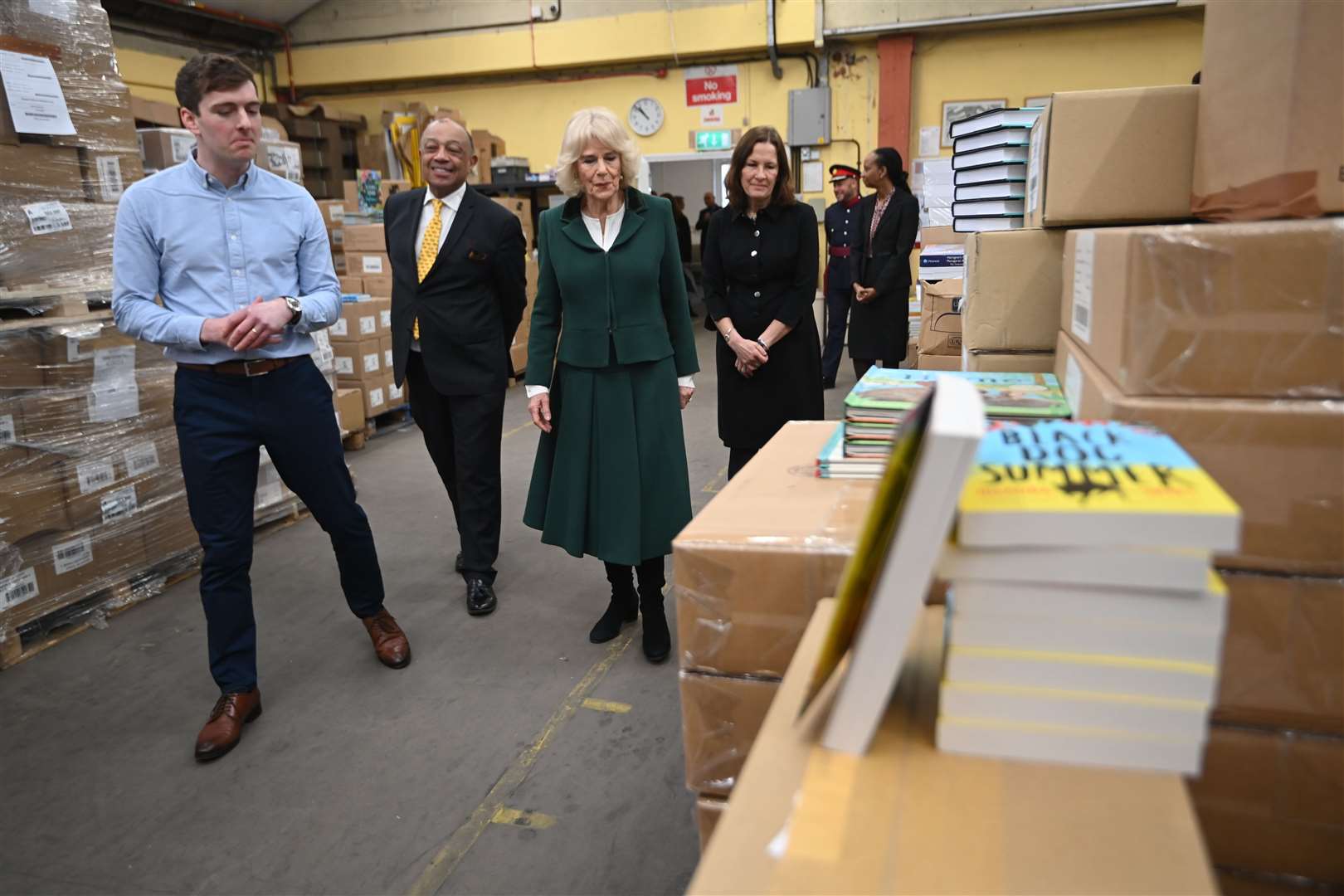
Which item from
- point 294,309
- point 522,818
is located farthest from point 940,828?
point 294,309

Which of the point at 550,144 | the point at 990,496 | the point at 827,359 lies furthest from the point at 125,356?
the point at 550,144

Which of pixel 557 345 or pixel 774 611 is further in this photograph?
pixel 557 345

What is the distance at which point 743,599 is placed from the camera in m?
1.09

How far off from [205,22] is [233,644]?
29.5ft

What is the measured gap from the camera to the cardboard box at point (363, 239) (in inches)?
222

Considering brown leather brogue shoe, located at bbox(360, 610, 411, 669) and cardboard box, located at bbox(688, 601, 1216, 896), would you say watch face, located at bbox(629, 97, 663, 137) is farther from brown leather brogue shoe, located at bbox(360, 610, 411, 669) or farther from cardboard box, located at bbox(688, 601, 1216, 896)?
cardboard box, located at bbox(688, 601, 1216, 896)

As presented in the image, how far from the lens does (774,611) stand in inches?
42.7

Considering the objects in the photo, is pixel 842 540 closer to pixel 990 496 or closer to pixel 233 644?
pixel 990 496

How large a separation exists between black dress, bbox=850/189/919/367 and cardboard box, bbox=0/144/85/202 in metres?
3.67

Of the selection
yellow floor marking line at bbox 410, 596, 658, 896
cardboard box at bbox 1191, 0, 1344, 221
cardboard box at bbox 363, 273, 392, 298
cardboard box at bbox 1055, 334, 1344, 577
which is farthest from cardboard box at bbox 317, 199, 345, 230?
cardboard box at bbox 1055, 334, 1344, 577

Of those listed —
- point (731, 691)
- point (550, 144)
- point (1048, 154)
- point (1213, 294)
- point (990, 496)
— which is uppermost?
point (550, 144)

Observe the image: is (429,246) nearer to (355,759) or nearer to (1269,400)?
(355,759)

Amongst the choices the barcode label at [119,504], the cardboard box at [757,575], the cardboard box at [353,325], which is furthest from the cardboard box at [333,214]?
the cardboard box at [757,575]

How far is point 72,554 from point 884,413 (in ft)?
8.49
